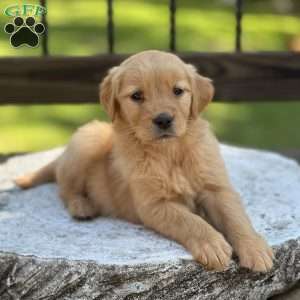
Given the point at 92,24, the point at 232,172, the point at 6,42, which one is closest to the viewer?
the point at 232,172

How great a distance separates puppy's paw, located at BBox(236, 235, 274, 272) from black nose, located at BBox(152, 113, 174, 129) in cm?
61

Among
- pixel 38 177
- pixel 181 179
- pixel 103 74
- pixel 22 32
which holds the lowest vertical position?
pixel 38 177

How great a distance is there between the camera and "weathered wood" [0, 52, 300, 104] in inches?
198

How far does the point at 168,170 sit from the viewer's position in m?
3.83

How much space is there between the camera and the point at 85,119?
7.42 meters

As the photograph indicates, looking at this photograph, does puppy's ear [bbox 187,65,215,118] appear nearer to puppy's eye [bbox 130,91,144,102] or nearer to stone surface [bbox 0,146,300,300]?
puppy's eye [bbox 130,91,144,102]

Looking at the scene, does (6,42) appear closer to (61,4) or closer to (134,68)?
(61,4)

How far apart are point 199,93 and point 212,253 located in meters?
0.84

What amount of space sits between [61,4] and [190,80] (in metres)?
6.90

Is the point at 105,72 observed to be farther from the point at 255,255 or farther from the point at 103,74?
the point at 255,255

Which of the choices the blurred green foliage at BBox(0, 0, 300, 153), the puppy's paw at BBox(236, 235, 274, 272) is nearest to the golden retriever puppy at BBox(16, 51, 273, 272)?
the puppy's paw at BBox(236, 235, 274, 272)

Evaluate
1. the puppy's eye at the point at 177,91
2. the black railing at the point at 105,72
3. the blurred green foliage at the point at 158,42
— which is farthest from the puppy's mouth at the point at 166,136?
the blurred green foliage at the point at 158,42

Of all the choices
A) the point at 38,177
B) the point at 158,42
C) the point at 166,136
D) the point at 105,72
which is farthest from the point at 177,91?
the point at 158,42

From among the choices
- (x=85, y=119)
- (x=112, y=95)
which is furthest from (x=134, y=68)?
(x=85, y=119)
